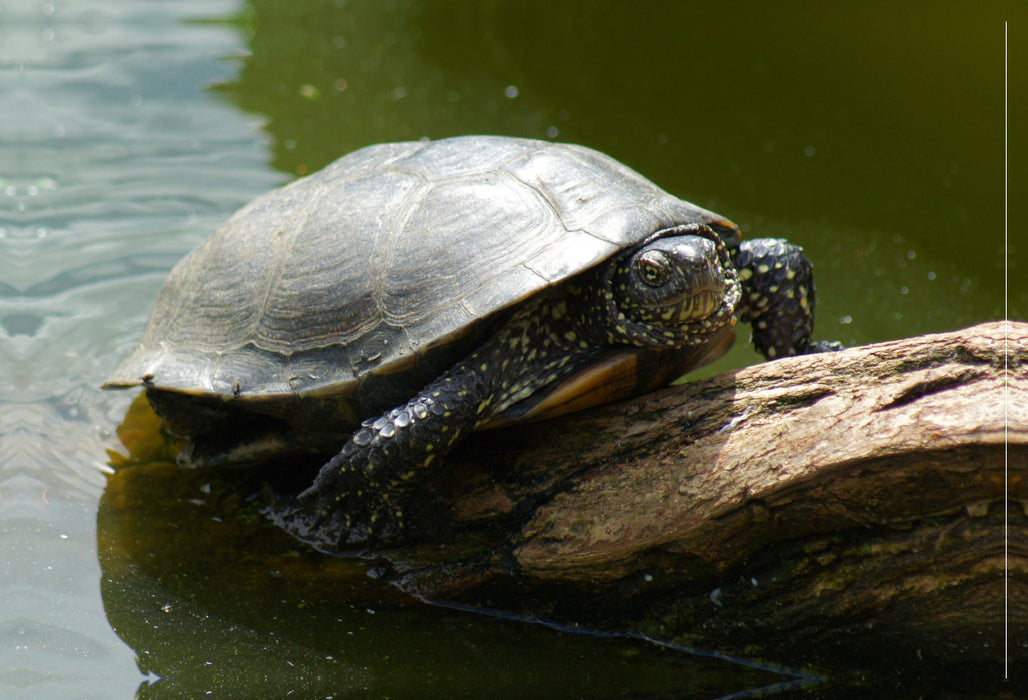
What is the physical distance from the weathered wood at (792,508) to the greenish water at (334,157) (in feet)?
0.65

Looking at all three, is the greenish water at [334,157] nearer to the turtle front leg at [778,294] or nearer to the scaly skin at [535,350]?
the scaly skin at [535,350]

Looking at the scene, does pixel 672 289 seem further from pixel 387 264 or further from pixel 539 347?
pixel 387 264

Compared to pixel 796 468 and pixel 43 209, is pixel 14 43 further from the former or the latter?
pixel 796 468

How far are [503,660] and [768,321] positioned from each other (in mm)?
1589

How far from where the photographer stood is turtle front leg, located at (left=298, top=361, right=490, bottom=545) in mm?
2648

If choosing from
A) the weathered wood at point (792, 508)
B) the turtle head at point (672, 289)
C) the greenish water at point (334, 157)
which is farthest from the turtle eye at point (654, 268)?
the greenish water at point (334, 157)

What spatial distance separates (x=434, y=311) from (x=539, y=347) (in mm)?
371

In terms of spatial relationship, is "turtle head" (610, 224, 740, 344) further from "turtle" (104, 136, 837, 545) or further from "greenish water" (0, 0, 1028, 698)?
"greenish water" (0, 0, 1028, 698)

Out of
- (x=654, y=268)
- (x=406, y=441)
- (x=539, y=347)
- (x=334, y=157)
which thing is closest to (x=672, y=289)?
(x=654, y=268)

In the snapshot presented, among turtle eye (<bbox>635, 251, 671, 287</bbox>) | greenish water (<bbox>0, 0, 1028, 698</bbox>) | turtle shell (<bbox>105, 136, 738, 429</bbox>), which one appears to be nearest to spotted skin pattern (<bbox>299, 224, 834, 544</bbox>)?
turtle eye (<bbox>635, 251, 671, 287</bbox>)

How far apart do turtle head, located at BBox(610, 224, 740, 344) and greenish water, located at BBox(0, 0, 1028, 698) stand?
3.35 feet

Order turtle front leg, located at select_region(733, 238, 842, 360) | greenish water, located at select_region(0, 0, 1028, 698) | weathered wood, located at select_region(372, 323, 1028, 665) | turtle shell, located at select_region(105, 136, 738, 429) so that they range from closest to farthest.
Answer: weathered wood, located at select_region(372, 323, 1028, 665)
greenish water, located at select_region(0, 0, 1028, 698)
turtle shell, located at select_region(105, 136, 738, 429)
turtle front leg, located at select_region(733, 238, 842, 360)

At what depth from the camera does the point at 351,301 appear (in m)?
2.96

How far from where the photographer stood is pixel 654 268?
8.83 feet
